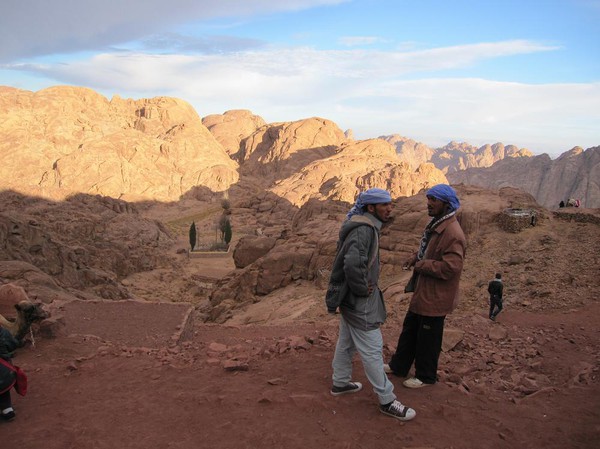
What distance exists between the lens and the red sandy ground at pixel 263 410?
3803 millimetres

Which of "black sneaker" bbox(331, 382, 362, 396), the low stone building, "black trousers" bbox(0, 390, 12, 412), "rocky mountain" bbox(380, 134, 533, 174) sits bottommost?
"black trousers" bbox(0, 390, 12, 412)

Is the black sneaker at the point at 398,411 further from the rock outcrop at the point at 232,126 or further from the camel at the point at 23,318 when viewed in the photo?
the rock outcrop at the point at 232,126

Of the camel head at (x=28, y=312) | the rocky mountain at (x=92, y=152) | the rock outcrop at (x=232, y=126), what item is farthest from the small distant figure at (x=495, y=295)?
the rock outcrop at (x=232, y=126)

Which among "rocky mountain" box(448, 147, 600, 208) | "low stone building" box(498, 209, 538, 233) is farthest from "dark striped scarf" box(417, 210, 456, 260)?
"rocky mountain" box(448, 147, 600, 208)

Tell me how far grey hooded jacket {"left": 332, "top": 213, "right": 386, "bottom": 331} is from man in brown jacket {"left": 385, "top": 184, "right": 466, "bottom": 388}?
54 centimetres

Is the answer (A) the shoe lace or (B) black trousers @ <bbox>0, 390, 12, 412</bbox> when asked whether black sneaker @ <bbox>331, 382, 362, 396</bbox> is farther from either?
(B) black trousers @ <bbox>0, 390, 12, 412</bbox>

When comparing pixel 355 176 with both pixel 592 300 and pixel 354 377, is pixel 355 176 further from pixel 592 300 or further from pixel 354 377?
pixel 354 377

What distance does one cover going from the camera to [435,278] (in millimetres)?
4410

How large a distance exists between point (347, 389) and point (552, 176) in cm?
8654

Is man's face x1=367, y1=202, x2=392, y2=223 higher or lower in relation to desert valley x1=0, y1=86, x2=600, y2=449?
higher

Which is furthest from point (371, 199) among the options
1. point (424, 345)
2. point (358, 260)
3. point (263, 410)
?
point (263, 410)

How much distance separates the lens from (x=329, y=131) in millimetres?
77125

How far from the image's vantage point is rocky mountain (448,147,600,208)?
71250mm

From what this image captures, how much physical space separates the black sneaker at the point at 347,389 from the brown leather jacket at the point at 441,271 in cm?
94
